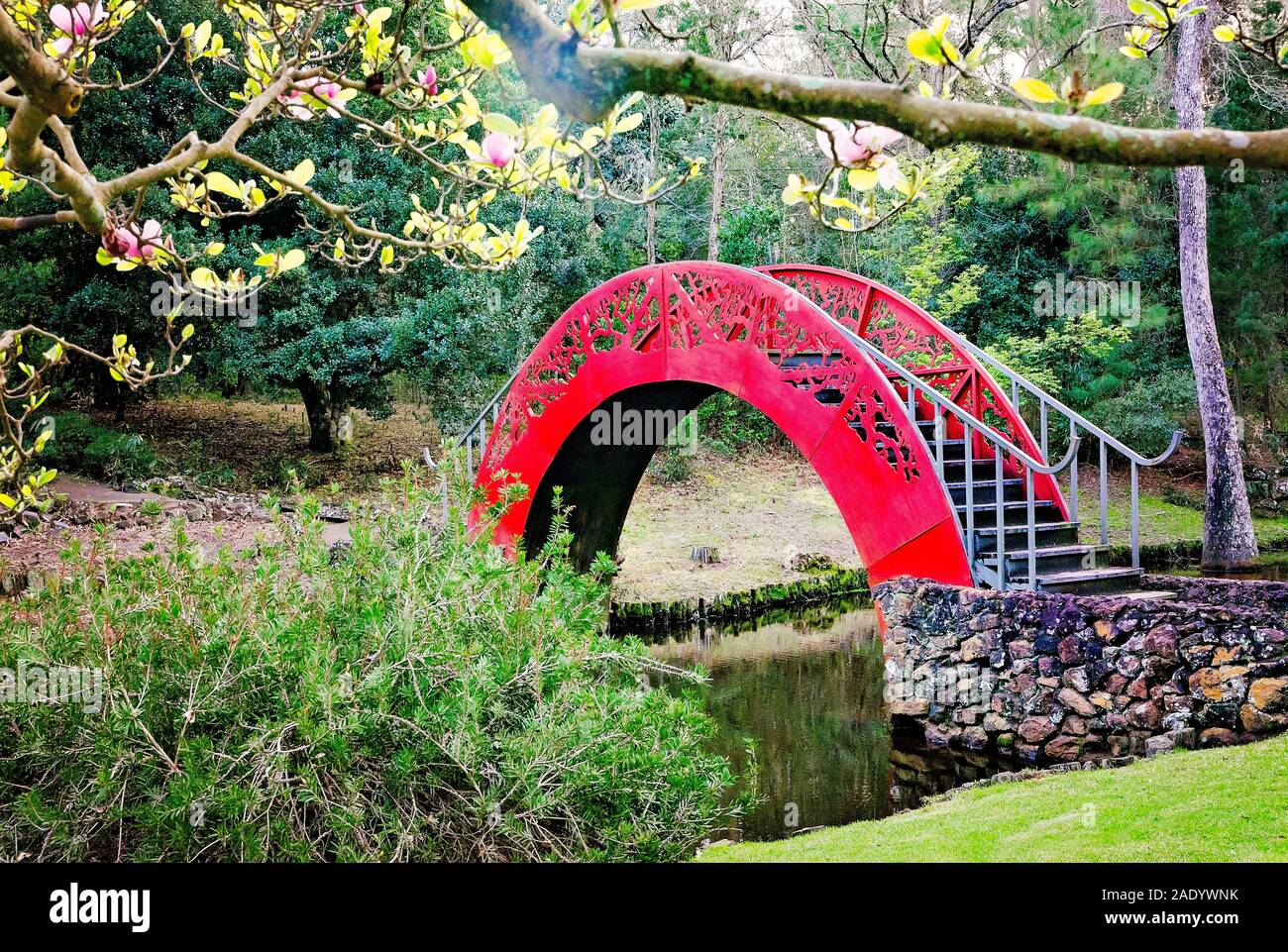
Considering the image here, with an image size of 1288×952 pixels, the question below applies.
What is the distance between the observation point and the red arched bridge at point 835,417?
23.2 feet

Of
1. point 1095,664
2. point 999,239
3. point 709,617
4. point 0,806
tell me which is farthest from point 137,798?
point 999,239

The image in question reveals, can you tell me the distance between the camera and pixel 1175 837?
389 centimetres

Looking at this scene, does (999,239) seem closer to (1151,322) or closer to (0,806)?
(1151,322)

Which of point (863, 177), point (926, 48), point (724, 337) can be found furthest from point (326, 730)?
point (724, 337)

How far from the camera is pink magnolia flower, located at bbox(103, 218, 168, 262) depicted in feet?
8.43

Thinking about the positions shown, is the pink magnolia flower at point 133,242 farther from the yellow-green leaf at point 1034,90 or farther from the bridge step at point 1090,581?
the bridge step at point 1090,581

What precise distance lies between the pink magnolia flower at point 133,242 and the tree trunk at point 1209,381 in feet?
46.7

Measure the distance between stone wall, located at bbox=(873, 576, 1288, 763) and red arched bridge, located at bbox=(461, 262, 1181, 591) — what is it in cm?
35

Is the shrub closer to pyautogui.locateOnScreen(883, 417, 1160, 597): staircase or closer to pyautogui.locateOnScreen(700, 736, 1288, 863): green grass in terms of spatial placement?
pyautogui.locateOnScreen(883, 417, 1160, 597): staircase

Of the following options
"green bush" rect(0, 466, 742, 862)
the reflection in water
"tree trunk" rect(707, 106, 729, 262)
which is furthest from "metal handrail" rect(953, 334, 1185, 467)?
"tree trunk" rect(707, 106, 729, 262)

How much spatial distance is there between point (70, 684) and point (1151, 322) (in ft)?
56.3

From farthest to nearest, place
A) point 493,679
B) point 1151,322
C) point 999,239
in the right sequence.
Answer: point 999,239 → point 1151,322 → point 493,679
